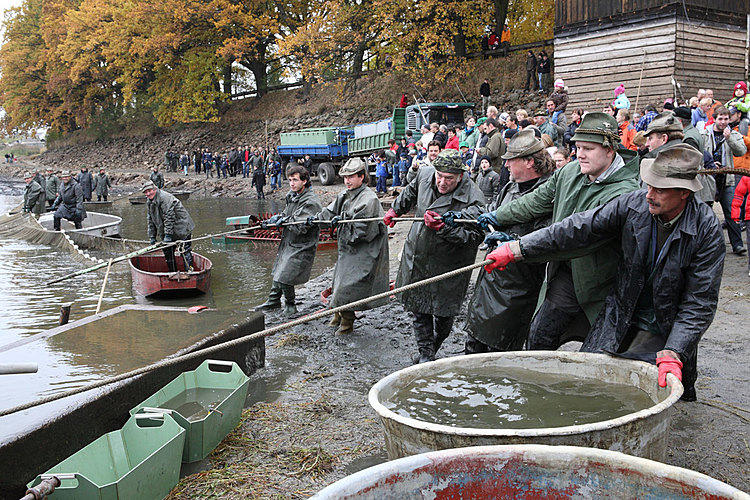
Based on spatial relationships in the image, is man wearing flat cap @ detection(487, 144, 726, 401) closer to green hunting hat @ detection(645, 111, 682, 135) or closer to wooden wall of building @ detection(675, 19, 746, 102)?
green hunting hat @ detection(645, 111, 682, 135)

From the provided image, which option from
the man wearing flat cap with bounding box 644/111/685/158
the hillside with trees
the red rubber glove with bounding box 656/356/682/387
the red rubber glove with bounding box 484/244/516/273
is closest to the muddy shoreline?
the red rubber glove with bounding box 656/356/682/387

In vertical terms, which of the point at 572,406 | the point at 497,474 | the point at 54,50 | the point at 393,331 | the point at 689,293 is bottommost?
the point at 393,331

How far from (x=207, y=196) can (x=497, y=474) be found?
32769 mm

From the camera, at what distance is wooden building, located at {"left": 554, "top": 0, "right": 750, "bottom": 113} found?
57.8ft

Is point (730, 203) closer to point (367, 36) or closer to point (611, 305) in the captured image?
point (611, 305)

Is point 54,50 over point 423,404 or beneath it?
over

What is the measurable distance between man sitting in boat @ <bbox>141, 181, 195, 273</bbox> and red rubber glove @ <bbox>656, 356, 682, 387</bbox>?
9287 mm

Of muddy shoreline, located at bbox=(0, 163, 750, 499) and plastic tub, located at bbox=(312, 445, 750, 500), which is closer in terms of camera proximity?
plastic tub, located at bbox=(312, 445, 750, 500)

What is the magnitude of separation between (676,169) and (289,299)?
20.3ft

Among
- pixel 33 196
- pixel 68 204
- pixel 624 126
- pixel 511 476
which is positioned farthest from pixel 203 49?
pixel 511 476

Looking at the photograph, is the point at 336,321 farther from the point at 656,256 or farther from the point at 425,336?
the point at 656,256

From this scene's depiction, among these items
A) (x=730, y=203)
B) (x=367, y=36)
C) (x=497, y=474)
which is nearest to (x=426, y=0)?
(x=367, y=36)

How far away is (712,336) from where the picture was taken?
6.16 meters

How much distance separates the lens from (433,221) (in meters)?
5.46
